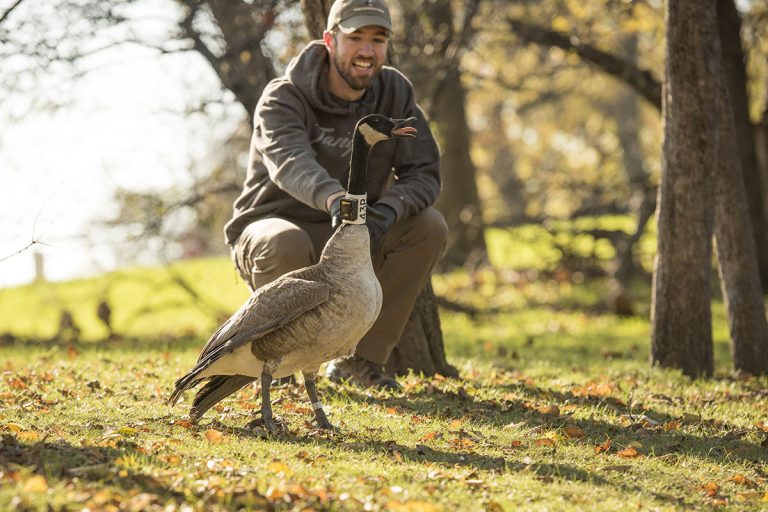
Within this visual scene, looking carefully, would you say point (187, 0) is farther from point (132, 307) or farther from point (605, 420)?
point (132, 307)

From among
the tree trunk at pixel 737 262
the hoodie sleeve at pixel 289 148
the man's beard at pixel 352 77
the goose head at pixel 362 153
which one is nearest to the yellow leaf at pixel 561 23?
the tree trunk at pixel 737 262

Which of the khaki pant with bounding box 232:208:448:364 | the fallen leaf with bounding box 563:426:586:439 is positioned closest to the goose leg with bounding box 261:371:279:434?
the khaki pant with bounding box 232:208:448:364

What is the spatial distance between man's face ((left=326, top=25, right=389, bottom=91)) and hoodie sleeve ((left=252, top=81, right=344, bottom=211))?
41cm

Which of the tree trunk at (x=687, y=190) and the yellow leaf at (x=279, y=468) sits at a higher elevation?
the tree trunk at (x=687, y=190)

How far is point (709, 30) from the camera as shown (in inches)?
338

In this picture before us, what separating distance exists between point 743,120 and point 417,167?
889cm

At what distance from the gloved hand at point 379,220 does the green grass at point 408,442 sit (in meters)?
1.22

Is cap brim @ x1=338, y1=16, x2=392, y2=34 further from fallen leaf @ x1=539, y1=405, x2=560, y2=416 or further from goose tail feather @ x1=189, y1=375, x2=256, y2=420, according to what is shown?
fallen leaf @ x1=539, y1=405, x2=560, y2=416

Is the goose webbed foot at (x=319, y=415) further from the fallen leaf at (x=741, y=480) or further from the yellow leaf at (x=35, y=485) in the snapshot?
the fallen leaf at (x=741, y=480)

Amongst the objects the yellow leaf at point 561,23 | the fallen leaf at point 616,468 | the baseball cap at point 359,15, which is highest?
the yellow leaf at point 561,23

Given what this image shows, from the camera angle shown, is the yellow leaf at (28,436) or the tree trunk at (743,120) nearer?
the yellow leaf at (28,436)

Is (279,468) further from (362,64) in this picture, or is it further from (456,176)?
(456,176)

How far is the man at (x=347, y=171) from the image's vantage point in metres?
6.75

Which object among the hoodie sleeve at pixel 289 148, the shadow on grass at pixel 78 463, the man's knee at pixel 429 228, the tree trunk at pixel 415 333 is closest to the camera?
the shadow on grass at pixel 78 463
